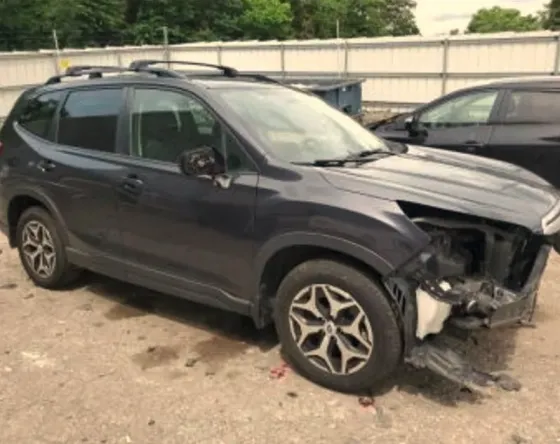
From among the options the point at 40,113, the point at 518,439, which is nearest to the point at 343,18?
the point at 40,113

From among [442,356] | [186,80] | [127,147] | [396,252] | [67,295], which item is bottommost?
[67,295]

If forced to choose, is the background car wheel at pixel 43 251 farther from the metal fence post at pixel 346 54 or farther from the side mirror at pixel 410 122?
the metal fence post at pixel 346 54

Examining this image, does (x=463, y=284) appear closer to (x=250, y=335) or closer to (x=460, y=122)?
(x=250, y=335)

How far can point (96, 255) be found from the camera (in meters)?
4.73

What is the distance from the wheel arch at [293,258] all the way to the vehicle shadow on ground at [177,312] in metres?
0.49

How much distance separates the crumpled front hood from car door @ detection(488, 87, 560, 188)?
2.44 metres

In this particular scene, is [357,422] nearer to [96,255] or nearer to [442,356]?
[442,356]

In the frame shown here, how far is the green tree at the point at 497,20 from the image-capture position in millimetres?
90500

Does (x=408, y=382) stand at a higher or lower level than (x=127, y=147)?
lower

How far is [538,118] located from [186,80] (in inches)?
161

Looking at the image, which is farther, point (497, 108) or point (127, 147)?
point (497, 108)

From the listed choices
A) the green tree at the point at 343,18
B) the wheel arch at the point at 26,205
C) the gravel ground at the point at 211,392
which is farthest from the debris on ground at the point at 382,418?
the green tree at the point at 343,18

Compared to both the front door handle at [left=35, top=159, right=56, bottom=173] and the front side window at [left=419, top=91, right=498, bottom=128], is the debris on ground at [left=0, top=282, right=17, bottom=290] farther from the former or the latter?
the front side window at [left=419, top=91, right=498, bottom=128]

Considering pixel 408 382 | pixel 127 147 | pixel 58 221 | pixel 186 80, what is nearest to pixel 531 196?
pixel 408 382
